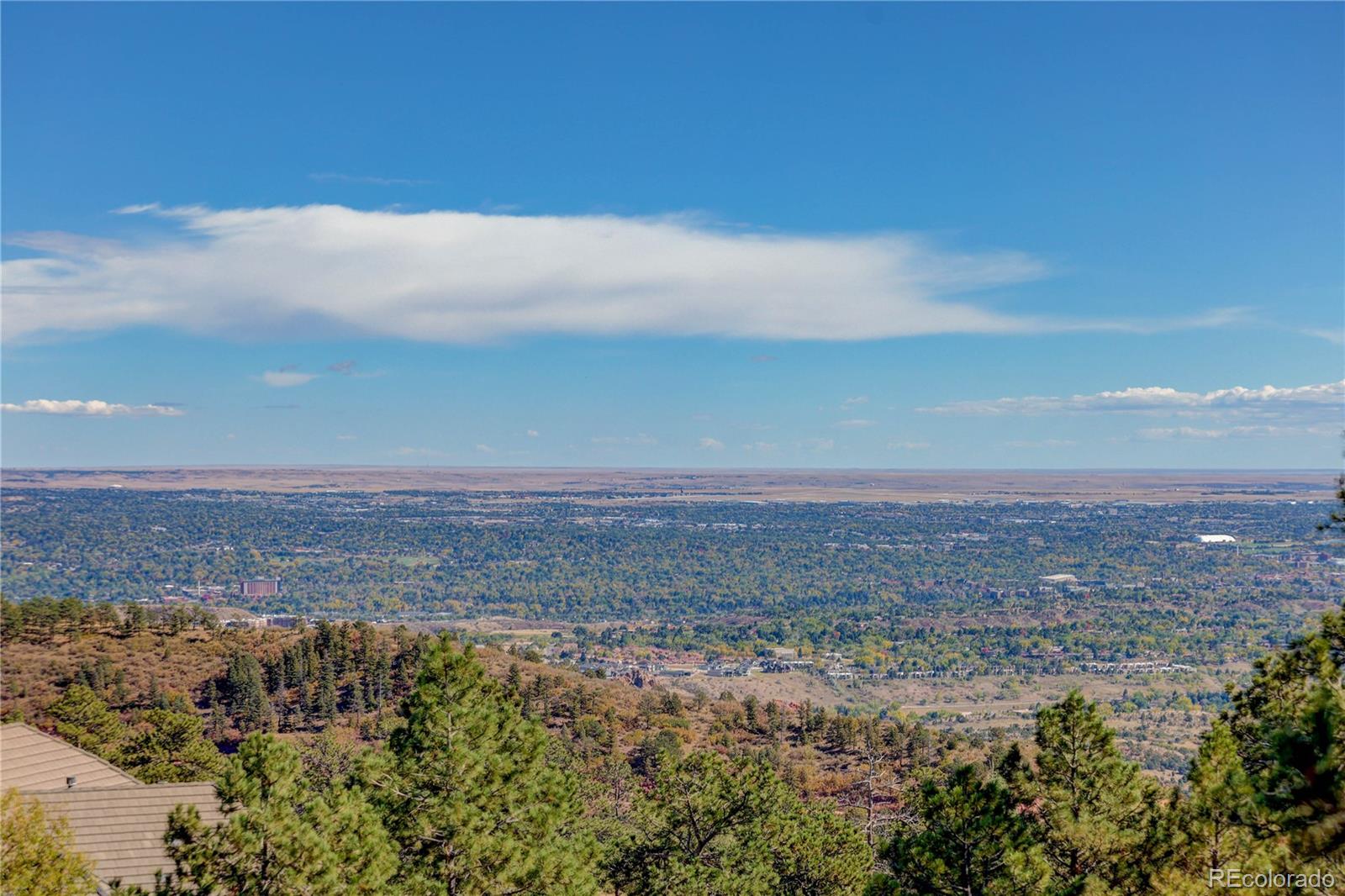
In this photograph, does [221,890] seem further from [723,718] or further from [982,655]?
[982,655]

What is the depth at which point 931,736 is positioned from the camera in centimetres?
6650

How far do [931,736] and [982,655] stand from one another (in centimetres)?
10521

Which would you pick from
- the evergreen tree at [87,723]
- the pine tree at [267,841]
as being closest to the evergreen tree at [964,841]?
the pine tree at [267,841]

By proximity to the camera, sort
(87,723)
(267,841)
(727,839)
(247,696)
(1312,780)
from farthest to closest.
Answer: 1. (247,696)
2. (87,723)
3. (727,839)
4. (267,841)
5. (1312,780)

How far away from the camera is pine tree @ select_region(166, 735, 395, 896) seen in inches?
556

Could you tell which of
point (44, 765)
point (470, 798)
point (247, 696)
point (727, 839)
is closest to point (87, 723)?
point (44, 765)

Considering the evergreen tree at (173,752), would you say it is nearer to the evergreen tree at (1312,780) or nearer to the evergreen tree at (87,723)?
the evergreen tree at (87,723)

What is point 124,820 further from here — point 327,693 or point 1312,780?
point 327,693

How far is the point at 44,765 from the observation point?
26078mm

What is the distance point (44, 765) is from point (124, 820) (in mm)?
6496

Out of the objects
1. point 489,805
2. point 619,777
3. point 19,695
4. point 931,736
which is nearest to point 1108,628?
point 931,736

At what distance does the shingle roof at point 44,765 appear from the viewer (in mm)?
25006

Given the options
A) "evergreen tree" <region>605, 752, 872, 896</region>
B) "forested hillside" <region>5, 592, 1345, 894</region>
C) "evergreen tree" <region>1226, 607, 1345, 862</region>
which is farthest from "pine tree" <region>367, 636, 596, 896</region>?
"evergreen tree" <region>1226, 607, 1345, 862</region>

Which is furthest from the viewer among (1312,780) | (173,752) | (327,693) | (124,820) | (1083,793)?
(327,693)
